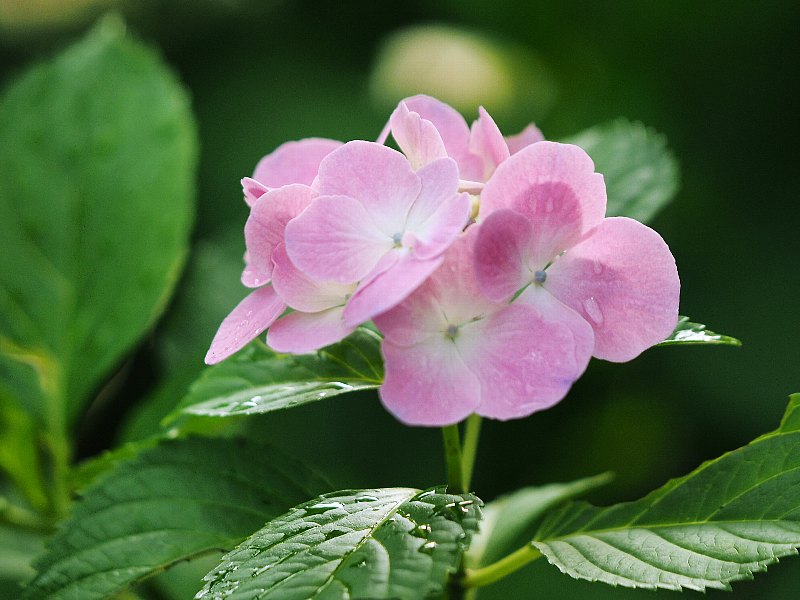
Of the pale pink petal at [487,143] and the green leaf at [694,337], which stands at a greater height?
the pale pink petal at [487,143]

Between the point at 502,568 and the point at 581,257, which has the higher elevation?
the point at 581,257

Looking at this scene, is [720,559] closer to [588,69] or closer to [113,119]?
[113,119]

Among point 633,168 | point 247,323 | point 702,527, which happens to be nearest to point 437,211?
point 247,323

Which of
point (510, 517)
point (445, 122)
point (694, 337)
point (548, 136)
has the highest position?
point (445, 122)

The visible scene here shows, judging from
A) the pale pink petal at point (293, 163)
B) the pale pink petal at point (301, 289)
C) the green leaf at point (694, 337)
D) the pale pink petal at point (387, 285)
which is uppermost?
the pale pink petal at point (293, 163)

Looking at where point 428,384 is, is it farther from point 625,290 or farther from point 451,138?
point 451,138

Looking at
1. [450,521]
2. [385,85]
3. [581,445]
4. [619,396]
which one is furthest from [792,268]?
[450,521]

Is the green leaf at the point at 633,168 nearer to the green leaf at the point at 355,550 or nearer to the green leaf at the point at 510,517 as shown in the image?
the green leaf at the point at 510,517

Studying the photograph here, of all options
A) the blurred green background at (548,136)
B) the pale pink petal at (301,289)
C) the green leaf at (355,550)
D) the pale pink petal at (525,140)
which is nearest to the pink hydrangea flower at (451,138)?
the pale pink petal at (525,140)
